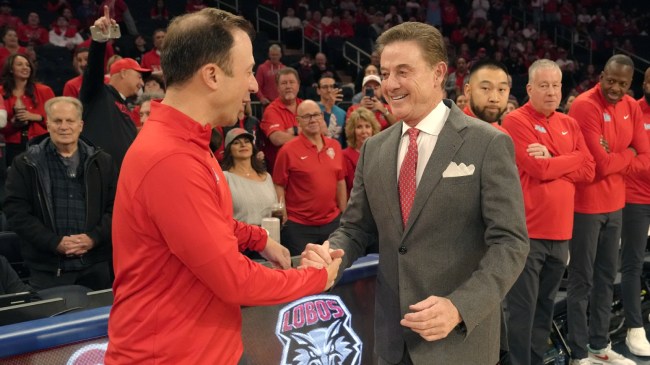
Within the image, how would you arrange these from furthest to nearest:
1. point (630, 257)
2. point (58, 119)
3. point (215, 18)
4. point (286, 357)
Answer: point (630, 257) < point (58, 119) < point (286, 357) < point (215, 18)

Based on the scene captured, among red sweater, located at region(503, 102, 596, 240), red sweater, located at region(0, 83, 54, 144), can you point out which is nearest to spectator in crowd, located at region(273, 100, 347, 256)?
red sweater, located at region(503, 102, 596, 240)

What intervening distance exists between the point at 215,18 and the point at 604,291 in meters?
3.99

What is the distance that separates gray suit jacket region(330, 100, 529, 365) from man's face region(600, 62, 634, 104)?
2.98 metres

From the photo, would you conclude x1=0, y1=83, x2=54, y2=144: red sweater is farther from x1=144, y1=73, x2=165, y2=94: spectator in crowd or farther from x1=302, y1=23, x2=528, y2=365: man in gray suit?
x1=302, y1=23, x2=528, y2=365: man in gray suit

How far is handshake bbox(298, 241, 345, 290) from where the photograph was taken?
7.15ft

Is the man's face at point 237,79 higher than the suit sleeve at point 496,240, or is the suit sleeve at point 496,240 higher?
the man's face at point 237,79

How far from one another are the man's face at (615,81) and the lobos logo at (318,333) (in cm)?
273

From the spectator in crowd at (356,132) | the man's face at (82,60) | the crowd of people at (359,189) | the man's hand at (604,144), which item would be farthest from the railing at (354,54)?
the man's hand at (604,144)

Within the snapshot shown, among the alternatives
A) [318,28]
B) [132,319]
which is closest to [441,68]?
[132,319]

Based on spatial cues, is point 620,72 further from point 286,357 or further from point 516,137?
point 286,357

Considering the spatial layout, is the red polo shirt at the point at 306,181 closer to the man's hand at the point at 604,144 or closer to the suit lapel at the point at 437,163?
the man's hand at the point at 604,144

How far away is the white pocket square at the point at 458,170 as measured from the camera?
87.5 inches

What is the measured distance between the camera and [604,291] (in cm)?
491

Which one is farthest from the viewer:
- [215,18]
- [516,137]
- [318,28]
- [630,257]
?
[318,28]
